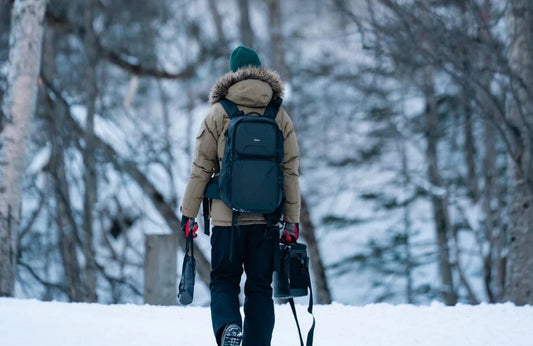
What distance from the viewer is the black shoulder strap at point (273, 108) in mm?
3623

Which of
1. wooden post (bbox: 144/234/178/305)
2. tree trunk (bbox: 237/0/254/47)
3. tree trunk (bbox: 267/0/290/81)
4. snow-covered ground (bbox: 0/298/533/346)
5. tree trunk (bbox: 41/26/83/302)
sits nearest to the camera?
snow-covered ground (bbox: 0/298/533/346)

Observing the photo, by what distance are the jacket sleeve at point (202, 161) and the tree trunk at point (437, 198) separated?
983 cm

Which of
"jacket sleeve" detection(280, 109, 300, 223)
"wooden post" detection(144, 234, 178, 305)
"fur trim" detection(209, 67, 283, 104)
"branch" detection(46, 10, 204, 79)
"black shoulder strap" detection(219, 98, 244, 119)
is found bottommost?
"wooden post" detection(144, 234, 178, 305)

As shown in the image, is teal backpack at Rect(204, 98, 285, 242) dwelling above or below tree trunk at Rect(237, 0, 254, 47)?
below

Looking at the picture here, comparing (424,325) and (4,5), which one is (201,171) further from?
(4,5)

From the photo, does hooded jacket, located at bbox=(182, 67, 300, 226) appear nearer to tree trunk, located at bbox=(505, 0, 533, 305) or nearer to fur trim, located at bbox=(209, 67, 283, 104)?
fur trim, located at bbox=(209, 67, 283, 104)

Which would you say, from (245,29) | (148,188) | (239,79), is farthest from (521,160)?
(245,29)

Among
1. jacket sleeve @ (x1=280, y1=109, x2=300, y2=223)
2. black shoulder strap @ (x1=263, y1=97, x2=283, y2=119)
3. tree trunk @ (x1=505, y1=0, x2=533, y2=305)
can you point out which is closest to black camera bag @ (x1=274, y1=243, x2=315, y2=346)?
jacket sleeve @ (x1=280, y1=109, x2=300, y2=223)

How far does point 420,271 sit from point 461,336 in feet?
37.7

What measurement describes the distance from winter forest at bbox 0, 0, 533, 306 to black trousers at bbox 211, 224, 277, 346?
92.2 inches

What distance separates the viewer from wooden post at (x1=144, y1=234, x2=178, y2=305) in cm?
586

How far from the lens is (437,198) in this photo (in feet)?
46.6

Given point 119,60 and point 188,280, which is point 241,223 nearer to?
point 188,280

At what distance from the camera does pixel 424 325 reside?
16.7 ft
